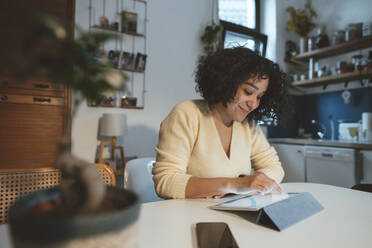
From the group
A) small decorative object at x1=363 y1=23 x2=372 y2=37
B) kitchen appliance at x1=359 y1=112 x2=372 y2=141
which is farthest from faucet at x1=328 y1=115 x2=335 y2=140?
small decorative object at x1=363 y1=23 x2=372 y2=37

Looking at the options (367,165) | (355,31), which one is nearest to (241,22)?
(355,31)

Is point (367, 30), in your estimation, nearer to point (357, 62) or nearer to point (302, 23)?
point (357, 62)

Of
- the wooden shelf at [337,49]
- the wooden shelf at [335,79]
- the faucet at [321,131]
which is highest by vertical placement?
the wooden shelf at [337,49]

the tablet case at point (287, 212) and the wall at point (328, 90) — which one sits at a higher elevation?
the wall at point (328, 90)

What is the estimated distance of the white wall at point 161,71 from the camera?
258 centimetres

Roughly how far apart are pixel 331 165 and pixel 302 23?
208 centimetres

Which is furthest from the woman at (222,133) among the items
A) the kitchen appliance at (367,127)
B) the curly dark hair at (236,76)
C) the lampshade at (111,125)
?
the kitchen appliance at (367,127)

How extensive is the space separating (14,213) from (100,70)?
0.61 ft

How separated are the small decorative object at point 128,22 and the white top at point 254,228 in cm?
235

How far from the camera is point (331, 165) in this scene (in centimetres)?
265

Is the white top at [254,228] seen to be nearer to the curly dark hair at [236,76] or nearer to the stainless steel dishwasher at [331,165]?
the curly dark hair at [236,76]

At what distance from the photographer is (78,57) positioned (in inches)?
10.4

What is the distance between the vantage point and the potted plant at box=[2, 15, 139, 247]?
244 mm

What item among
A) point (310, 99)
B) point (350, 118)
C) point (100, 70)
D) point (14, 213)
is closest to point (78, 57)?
point (100, 70)
